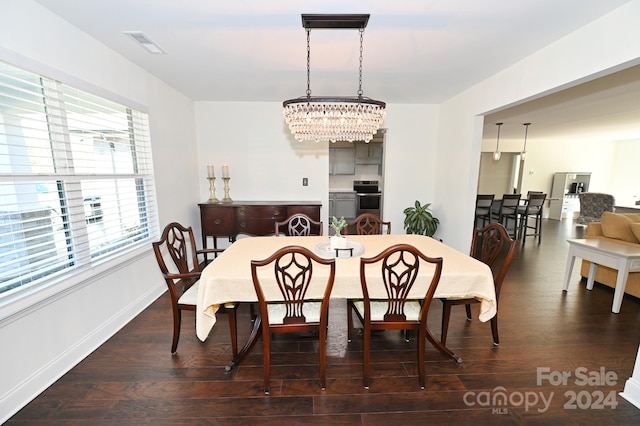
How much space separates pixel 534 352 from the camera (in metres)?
2.03

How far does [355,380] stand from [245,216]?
2.66m

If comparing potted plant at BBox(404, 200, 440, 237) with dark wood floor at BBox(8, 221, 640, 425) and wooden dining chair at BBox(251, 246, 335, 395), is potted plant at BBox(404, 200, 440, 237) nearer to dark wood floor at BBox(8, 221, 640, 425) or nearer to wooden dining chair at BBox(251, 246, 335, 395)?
dark wood floor at BBox(8, 221, 640, 425)

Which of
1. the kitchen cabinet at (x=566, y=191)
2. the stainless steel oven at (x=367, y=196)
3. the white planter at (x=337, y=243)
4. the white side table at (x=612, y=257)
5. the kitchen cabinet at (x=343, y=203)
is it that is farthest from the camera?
the kitchen cabinet at (x=566, y=191)

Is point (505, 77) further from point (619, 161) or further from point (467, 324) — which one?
point (619, 161)

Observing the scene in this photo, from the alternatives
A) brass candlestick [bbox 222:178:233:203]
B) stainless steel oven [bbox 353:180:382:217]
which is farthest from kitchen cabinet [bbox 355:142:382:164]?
brass candlestick [bbox 222:178:233:203]

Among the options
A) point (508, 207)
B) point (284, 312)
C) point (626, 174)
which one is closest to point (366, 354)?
point (284, 312)

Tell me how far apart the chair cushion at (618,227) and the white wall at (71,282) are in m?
4.81

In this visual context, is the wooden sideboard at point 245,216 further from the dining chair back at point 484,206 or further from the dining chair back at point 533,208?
the dining chair back at point 533,208

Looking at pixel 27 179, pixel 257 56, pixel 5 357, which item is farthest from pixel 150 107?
pixel 5 357

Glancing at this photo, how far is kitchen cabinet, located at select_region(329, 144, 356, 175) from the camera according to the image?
6.47m

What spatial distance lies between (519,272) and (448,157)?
191cm

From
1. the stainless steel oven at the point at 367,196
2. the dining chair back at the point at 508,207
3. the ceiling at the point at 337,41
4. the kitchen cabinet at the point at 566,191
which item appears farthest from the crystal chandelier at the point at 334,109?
the kitchen cabinet at the point at 566,191

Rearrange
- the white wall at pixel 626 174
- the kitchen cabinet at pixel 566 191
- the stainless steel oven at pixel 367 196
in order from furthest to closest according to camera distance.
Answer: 1. the kitchen cabinet at pixel 566 191
2. the white wall at pixel 626 174
3. the stainless steel oven at pixel 367 196

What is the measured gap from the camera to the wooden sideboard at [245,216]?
3775 millimetres
